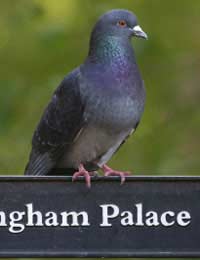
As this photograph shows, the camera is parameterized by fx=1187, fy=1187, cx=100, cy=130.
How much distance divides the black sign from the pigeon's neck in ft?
4.42

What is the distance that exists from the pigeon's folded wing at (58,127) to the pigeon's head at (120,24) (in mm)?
276

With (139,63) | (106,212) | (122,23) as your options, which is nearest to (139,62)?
(139,63)

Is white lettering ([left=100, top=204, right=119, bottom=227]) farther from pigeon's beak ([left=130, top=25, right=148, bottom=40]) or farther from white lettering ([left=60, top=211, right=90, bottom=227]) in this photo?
pigeon's beak ([left=130, top=25, right=148, bottom=40])

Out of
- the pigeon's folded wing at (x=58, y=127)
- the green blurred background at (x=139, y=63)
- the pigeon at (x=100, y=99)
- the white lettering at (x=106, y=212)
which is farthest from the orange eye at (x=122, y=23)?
the white lettering at (x=106, y=212)

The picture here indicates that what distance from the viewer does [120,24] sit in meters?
6.06

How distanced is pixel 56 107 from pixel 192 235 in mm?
1663

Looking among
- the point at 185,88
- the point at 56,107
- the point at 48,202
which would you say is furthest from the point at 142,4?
the point at 48,202

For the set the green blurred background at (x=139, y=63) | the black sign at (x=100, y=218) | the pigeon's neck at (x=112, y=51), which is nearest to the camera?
the black sign at (x=100, y=218)

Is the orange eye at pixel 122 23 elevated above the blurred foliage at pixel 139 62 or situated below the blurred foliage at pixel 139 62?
below

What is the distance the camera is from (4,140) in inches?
301

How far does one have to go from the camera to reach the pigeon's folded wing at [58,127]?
6.07 m

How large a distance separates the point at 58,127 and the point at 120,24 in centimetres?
62

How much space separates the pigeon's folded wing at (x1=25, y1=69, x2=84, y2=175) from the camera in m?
6.07

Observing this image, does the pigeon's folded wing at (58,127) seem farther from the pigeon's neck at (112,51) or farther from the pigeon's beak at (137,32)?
the pigeon's beak at (137,32)
